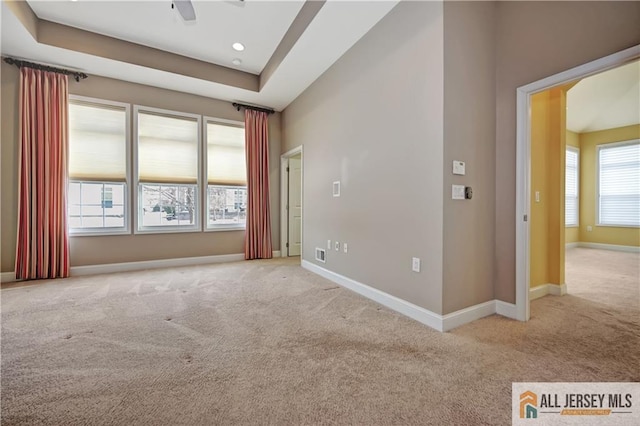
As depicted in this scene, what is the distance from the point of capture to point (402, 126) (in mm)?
2746

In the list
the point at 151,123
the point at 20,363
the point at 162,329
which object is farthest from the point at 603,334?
the point at 151,123

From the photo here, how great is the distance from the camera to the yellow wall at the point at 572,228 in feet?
22.8

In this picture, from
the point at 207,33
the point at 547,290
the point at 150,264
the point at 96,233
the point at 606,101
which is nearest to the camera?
the point at 547,290

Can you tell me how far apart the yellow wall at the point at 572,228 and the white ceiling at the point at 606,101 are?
0.50 feet

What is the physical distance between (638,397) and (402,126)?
2466 millimetres

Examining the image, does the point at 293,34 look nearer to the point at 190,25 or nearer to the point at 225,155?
the point at 190,25

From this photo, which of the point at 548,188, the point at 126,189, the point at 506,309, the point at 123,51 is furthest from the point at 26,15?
the point at 548,188

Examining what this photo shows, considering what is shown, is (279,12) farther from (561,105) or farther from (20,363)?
(20,363)

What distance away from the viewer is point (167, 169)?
483 centimetres

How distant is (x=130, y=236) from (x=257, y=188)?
2329 mm

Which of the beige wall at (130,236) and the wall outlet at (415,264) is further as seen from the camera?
the beige wall at (130,236)

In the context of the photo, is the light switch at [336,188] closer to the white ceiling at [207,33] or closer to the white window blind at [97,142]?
the white ceiling at [207,33]

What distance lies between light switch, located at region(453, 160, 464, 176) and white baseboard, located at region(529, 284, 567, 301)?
190cm

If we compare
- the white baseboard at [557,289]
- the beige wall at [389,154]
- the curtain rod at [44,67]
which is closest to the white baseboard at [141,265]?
the beige wall at [389,154]
